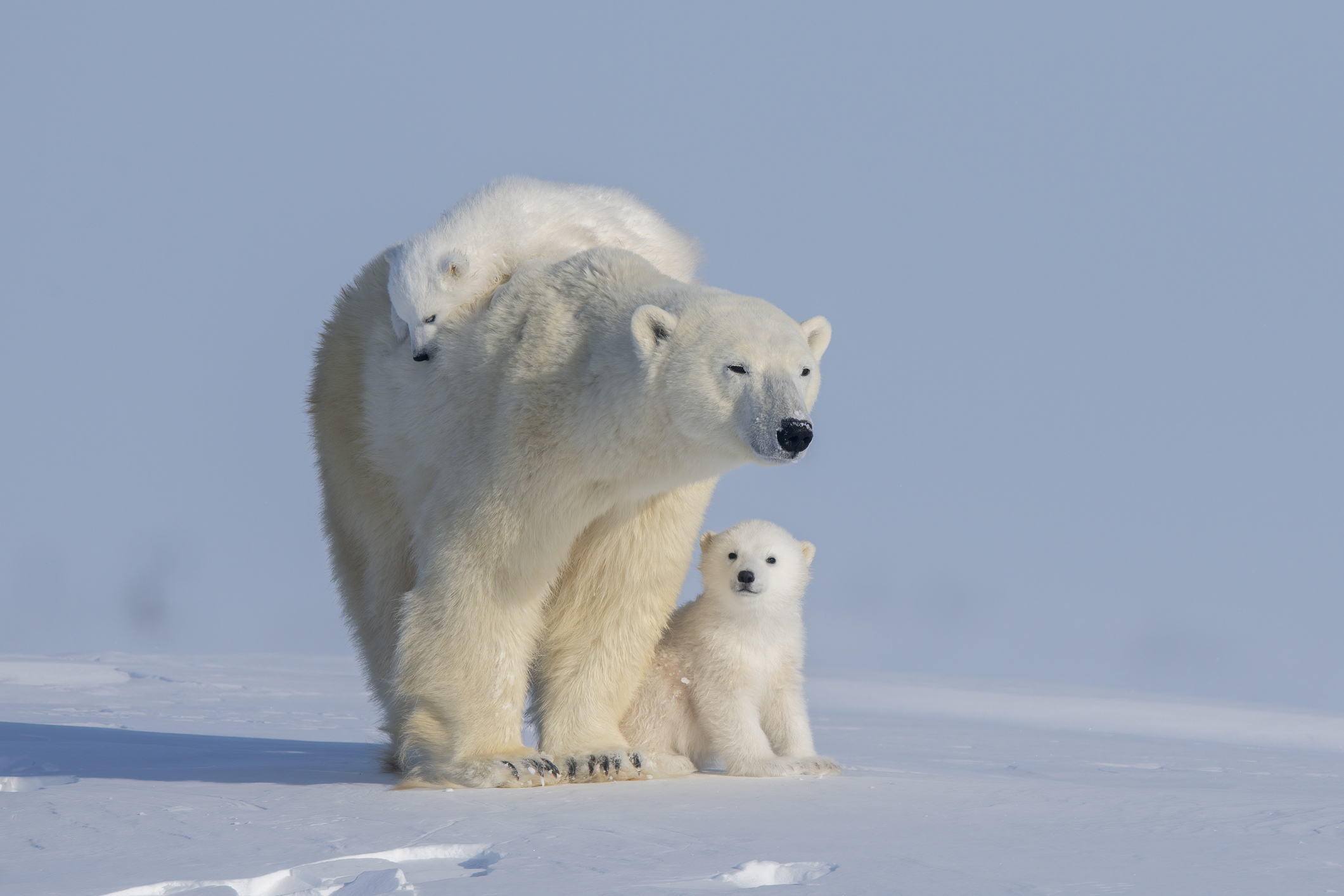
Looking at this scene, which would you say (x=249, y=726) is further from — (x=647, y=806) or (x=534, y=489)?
(x=647, y=806)

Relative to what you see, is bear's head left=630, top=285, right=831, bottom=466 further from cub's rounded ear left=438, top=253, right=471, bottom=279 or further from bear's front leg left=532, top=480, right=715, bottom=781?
cub's rounded ear left=438, top=253, right=471, bottom=279

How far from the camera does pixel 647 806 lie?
12.7 feet

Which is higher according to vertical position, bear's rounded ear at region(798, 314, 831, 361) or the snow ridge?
bear's rounded ear at region(798, 314, 831, 361)

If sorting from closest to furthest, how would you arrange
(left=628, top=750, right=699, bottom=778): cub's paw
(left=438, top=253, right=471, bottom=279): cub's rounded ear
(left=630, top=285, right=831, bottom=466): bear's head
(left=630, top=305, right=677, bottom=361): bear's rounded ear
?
(left=630, top=285, right=831, bottom=466): bear's head, (left=630, top=305, right=677, bottom=361): bear's rounded ear, (left=628, top=750, right=699, bottom=778): cub's paw, (left=438, top=253, right=471, bottom=279): cub's rounded ear

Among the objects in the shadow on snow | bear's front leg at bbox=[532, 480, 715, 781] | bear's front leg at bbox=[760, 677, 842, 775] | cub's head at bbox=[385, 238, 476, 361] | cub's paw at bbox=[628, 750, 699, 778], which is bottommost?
the shadow on snow

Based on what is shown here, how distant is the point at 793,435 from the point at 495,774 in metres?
1.54

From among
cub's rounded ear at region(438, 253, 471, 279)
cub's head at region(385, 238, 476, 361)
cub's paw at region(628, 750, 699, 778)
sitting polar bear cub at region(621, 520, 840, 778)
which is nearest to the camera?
cub's paw at region(628, 750, 699, 778)

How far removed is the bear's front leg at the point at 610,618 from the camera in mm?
4820

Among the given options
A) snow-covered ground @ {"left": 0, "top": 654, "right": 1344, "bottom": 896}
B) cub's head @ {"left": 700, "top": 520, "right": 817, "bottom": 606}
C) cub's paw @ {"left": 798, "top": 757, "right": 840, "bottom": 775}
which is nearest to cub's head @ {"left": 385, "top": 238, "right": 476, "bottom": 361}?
cub's head @ {"left": 700, "top": 520, "right": 817, "bottom": 606}

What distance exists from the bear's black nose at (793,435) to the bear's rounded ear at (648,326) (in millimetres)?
544

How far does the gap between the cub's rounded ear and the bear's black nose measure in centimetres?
181

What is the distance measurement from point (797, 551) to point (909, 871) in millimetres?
2126

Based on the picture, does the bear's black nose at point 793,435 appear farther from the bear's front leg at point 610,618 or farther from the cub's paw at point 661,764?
the cub's paw at point 661,764

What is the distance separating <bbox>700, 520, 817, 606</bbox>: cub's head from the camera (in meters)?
4.90
